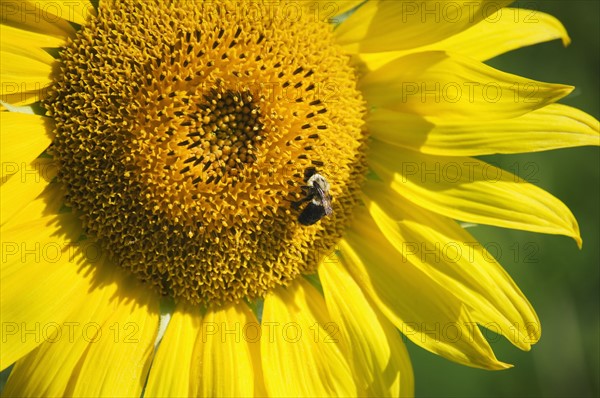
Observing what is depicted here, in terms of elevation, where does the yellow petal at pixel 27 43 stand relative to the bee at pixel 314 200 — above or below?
above

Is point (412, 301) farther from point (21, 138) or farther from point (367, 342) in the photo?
point (21, 138)

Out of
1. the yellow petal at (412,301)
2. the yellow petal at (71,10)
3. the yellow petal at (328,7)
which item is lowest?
the yellow petal at (412,301)

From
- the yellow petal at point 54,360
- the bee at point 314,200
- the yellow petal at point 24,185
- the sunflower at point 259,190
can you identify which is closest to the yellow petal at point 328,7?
the sunflower at point 259,190

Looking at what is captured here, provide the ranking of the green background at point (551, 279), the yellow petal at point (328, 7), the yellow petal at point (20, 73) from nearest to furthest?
the yellow petal at point (20, 73)
the yellow petal at point (328, 7)
the green background at point (551, 279)

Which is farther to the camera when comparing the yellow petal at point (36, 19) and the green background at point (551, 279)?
the green background at point (551, 279)

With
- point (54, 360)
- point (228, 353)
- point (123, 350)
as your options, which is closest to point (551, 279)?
point (228, 353)

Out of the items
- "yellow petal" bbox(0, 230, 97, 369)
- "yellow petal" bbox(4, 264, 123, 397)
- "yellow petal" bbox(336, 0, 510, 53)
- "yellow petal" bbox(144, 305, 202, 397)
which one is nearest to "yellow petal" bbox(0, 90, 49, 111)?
"yellow petal" bbox(0, 230, 97, 369)

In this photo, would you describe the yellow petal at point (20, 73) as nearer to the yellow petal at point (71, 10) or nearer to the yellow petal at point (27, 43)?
the yellow petal at point (27, 43)

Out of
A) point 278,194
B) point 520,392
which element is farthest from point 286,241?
point 520,392
